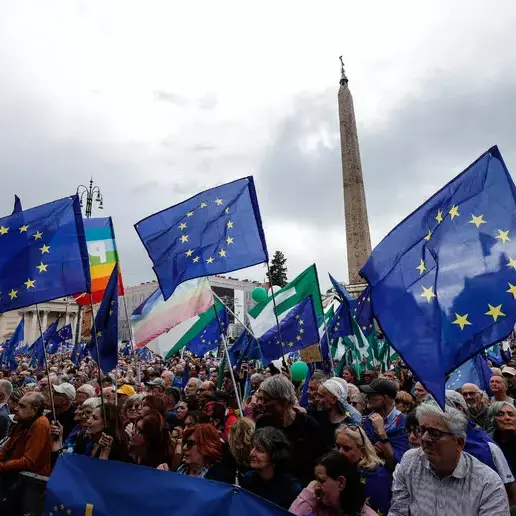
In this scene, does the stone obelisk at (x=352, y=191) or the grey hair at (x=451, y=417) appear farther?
the stone obelisk at (x=352, y=191)

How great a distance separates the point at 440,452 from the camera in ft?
8.41

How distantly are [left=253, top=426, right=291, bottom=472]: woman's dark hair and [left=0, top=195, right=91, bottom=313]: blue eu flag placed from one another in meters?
2.96

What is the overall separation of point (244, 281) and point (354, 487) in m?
82.2

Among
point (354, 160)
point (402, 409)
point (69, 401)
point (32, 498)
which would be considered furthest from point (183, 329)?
point (354, 160)

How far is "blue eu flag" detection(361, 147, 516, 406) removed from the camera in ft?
11.0

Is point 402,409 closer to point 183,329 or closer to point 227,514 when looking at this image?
point 227,514

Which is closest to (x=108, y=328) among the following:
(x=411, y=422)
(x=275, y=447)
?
(x=275, y=447)

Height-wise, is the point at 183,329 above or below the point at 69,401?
above

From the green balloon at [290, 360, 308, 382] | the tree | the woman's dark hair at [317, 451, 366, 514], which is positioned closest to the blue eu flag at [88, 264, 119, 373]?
the green balloon at [290, 360, 308, 382]

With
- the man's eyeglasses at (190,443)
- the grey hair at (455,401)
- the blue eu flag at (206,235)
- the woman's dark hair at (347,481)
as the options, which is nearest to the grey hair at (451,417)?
the woman's dark hair at (347,481)

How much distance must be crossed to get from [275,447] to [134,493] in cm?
94

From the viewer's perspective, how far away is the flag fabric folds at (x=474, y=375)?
7617 mm

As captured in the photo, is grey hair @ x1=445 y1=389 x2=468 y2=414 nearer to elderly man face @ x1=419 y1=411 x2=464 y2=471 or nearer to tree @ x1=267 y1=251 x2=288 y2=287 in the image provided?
elderly man face @ x1=419 y1=411 x2=464 y2=471

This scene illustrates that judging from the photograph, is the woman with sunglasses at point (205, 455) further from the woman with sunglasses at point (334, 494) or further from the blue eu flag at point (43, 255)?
the blue eu flag at point (43, 255)
